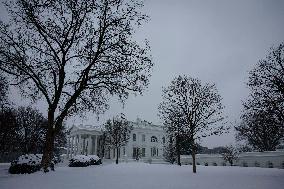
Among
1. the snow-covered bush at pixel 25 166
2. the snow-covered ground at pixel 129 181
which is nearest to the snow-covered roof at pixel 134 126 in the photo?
the snow-covered bush at pixel 25 166

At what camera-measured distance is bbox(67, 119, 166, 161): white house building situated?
72.6 metres

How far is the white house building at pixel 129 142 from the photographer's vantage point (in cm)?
7256

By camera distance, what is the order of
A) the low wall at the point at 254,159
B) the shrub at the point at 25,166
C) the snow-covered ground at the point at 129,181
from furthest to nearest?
the low wall at the point at 254,159
the shrub at the point at 25,166
the snow-covered ground at the point at 129,181

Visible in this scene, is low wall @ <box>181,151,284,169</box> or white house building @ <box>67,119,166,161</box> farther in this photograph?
white house building @ <box>67,119,166,161</box>

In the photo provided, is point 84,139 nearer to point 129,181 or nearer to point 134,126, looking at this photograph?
point 134,126

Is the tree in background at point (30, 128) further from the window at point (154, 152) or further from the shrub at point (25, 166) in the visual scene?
the window at point (154, 152)

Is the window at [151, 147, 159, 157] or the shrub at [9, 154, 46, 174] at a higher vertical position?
the shrub at [9, 154, 46, 174]

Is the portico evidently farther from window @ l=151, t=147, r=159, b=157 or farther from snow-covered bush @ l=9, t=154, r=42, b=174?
snow-covered bush @ l=9, t=154, r=42, b=174

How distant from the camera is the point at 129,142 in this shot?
263ft

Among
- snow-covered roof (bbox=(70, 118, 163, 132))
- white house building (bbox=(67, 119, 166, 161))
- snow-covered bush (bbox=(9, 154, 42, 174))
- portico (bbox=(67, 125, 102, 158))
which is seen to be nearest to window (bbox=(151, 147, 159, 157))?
white house building (bbox=(67, 119, 166, 161))

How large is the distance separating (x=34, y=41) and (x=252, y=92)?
854 inches

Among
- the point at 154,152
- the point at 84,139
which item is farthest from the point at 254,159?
the point at 84,139

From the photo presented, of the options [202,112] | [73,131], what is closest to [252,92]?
[202,112]

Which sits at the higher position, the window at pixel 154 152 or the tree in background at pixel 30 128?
the tree in background at pixel 30 128
